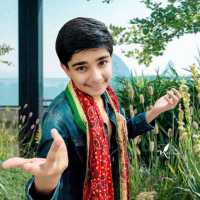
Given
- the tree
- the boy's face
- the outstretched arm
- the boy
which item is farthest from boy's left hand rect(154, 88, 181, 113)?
→ the tree

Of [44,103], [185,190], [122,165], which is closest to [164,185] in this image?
[185,190]

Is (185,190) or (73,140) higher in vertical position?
(73,140)

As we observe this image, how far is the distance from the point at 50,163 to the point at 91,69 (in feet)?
1.19

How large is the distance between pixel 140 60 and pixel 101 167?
14.6 ft

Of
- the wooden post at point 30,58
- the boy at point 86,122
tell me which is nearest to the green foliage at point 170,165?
the boy at point 86,122

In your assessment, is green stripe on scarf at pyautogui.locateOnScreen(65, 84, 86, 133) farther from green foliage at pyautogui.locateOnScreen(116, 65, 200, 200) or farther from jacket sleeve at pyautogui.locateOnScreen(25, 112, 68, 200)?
green foliage at pyautogui.locateOnScreen(116, 65, 200, 200)

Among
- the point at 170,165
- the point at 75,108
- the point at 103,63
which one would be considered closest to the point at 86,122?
the point at 75,108

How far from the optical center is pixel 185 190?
3.04 meters

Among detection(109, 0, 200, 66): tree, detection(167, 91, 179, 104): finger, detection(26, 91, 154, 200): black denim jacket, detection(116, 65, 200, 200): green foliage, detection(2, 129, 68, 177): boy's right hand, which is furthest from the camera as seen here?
detection(109, 0, 200, 66): tree

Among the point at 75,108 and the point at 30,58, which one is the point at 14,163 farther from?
the point at 30,58

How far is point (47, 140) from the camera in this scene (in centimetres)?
156

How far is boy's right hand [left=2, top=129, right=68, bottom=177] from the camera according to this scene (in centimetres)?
134

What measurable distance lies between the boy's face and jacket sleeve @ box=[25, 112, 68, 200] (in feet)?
0.38

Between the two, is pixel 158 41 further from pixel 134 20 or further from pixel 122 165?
pixel 122 165
